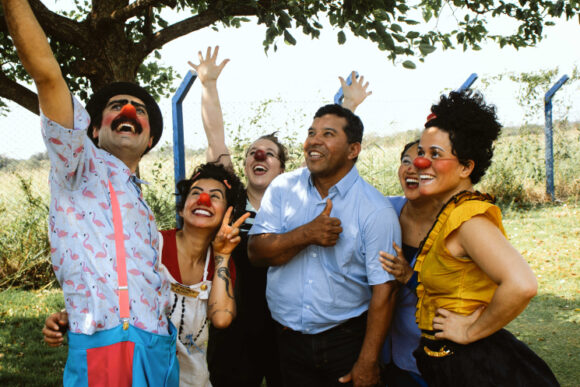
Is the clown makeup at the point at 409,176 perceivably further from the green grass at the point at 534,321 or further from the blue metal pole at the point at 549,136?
the blue metal pole at the point at 549,136

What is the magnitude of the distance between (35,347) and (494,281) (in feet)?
14.3

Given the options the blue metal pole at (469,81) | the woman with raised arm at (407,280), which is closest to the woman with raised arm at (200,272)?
the woman with raised arm at (407,280)

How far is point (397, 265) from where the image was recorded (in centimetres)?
238

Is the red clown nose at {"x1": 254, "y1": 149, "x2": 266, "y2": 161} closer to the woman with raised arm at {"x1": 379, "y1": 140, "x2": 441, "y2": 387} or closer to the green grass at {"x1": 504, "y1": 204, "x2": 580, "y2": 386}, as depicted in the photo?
the woman with raised arm at {"x1": 379, "y1": 140, "x2": 441, "y2": 387}

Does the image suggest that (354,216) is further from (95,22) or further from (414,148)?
(95,22)

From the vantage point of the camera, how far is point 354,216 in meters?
2.50

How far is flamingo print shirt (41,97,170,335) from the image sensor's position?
176 cm

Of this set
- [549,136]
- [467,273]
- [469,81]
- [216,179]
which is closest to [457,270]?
[467,273]

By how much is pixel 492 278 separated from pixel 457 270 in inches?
6.4

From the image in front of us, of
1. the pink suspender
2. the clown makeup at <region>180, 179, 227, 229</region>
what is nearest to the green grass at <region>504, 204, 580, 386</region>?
the clown makeup at <region>180, 179, 227, 229</region>

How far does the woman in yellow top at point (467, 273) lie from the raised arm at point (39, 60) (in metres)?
1.43

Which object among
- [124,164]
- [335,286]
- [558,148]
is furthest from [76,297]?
[558,148]

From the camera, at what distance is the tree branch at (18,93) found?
4.43m

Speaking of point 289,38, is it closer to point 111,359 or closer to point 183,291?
point 183,291
